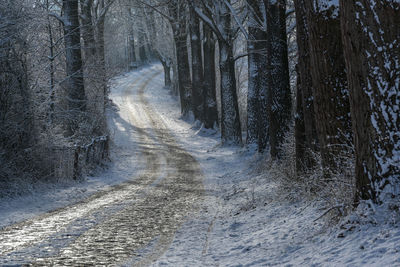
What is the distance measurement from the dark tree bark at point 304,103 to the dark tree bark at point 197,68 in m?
17.7

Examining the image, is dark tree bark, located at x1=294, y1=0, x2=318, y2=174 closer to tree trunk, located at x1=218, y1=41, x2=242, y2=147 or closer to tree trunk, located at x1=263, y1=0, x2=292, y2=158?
tree trunk, located at x1=263, y1=0, x2=292, y2=158

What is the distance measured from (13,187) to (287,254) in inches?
293

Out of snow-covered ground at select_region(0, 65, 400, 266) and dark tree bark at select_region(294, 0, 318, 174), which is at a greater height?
dark tree bark at select_region(294, 0, 318, 174)

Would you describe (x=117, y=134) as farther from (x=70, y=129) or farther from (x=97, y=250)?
A: (x=97, y=250)

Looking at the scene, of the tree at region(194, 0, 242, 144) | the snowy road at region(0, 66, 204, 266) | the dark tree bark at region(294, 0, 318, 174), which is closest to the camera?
the snowy road at region(0, 66, 204, 266)

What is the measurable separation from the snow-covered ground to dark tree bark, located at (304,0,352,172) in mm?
1121

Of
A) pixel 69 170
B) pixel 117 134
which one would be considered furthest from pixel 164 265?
pixel 117 134

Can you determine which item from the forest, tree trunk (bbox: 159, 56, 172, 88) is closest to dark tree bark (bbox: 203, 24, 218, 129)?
the forest

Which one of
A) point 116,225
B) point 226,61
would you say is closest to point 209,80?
point 226,61

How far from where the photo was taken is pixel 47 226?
24.3ft

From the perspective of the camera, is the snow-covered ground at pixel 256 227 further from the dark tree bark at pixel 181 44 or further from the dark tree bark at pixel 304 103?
the dark tree bark at pixel 181 44

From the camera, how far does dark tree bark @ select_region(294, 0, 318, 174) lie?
7969 mm

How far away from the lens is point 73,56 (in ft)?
55.2

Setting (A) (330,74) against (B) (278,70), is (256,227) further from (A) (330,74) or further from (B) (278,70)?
(B) (278,70)
